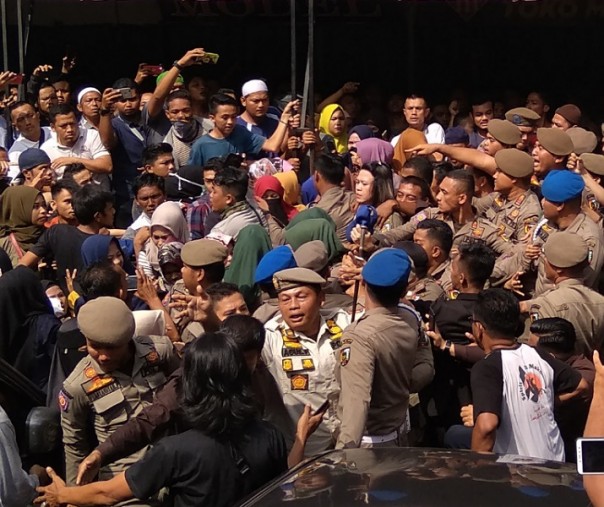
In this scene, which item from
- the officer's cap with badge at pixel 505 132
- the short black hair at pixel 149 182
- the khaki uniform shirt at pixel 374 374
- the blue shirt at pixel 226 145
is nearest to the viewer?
the khaki uniform shirt at pixel 374 374

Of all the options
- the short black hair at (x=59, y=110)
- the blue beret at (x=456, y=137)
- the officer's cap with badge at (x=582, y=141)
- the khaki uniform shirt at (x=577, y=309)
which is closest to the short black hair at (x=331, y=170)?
the officer's cap with badge at (x=582, y=141)

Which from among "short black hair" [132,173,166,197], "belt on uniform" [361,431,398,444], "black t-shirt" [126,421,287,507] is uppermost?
"short black hair" [132,173,166,197]

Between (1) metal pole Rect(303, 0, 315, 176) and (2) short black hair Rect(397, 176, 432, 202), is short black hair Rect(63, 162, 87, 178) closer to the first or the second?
(1) metal pole Rect(303, 0, 315, 176)

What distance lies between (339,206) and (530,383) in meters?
2.94

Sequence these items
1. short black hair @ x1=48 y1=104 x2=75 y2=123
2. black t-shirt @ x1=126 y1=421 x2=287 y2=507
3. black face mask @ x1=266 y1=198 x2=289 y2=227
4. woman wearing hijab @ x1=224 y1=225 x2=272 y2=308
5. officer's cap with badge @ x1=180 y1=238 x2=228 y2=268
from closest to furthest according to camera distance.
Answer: black t-shirt @ x1=126 y1=421 x2=287 y2=507, officer's cap with badge @ x1=180 y1=238 x2=228 y2=268, woman wearing hijab @ x1=224 y1=225 x2=272 y2=308, black face mask @ x1=266 y1=198 x2=289 y2=227, short black hair @ x1=48 y1=104 x2=75 y2=123

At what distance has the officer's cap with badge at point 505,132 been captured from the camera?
299 inches

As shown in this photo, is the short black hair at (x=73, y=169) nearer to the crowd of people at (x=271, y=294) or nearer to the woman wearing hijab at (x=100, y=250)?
the crowd of people at (x=271, y=294)

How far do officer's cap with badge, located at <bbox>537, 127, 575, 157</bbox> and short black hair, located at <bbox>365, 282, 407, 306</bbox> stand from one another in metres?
2.83

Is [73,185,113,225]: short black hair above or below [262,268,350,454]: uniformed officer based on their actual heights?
above

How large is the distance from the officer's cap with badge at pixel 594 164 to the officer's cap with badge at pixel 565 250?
161 centimetres

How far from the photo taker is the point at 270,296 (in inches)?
216

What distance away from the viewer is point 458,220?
22.9 ft

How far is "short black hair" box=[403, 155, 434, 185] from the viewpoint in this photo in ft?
25.9

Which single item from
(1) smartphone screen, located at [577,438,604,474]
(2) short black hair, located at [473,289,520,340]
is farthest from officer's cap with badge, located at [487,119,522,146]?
(1) smartphone screen, located at [577,438,604,474]
